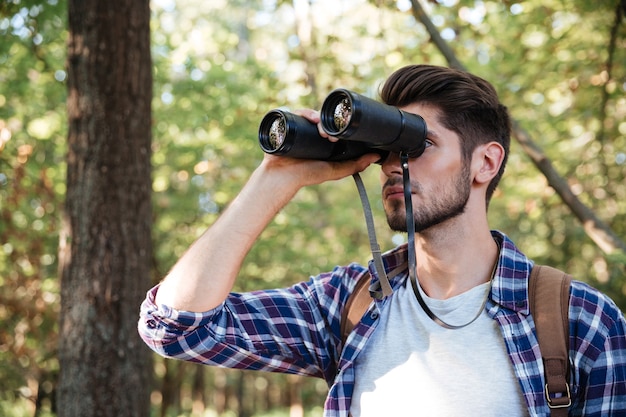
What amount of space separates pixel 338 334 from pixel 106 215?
1585 millimetres

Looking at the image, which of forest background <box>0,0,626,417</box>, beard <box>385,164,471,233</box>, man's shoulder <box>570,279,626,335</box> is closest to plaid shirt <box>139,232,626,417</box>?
man's shoulder <box>570,279,626,335</box>

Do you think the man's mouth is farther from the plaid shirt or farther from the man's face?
the plaid shirt

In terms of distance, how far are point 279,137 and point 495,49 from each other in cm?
507

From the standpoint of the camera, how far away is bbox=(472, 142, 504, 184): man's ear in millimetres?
2264

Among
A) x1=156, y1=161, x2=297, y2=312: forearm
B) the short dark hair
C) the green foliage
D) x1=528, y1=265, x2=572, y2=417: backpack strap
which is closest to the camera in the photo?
x1=528, y1=265, x2=572, y2=417: backpack strap

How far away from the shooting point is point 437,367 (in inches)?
76.7

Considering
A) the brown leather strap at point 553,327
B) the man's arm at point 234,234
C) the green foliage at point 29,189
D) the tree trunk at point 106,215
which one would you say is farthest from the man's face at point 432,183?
the green foliage at point 29,189

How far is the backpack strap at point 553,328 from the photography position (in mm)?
1775

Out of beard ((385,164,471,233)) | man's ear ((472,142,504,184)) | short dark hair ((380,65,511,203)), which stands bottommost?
beard ((385,164,471,233))

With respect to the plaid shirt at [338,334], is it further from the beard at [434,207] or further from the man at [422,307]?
the beard at [434,207]

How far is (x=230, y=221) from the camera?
1979 mm

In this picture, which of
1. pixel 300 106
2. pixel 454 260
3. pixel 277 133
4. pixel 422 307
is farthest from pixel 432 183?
pixel 300 106

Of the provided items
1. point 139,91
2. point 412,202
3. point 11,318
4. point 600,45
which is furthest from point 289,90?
point 412,202

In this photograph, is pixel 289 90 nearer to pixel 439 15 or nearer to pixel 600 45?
pixel 439 15
